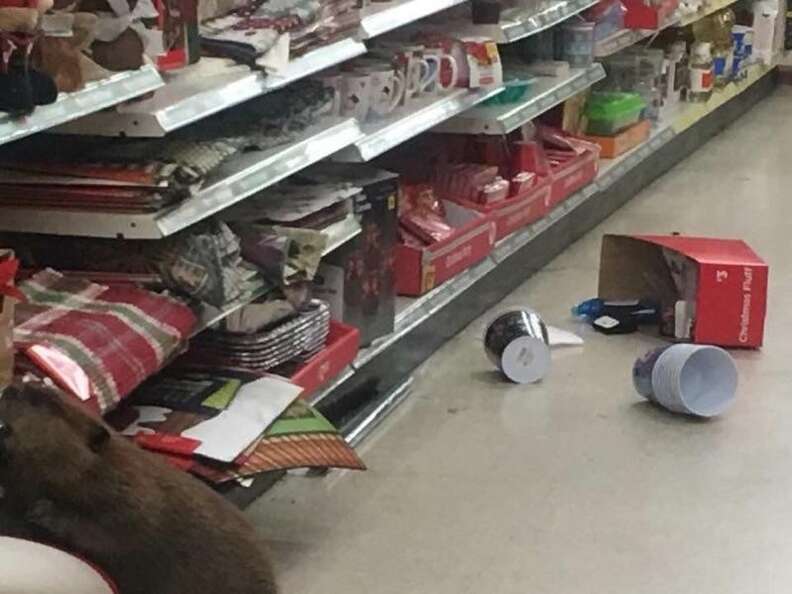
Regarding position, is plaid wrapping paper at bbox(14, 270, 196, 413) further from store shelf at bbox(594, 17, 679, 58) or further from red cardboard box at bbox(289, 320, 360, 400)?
store shelf at bbox(594, 17, 679, 58)

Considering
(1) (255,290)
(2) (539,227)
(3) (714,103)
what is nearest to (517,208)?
(2) (539,227)

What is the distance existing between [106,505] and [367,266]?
1580 mm

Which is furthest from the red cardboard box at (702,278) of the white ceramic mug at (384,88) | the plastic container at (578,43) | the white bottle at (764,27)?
the white bottle at (764,27)

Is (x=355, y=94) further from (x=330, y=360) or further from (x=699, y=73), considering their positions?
(x=699, y=73)

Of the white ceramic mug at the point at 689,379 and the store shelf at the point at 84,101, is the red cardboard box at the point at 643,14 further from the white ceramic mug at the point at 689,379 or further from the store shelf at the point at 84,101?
the store shelf at the point at 84,101

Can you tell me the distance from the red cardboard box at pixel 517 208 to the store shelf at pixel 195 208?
1.17 metres

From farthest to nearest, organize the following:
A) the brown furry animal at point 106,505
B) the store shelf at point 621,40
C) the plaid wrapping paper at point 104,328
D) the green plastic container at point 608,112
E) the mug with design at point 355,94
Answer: the green plastic container at point 608,112 → the store shelf at point 621,40 → the mug with design at point 355,94 → the plaid wrapping paper at point 104,328 → the brown furry animal at point 106,505

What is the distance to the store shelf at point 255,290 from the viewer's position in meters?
2.79

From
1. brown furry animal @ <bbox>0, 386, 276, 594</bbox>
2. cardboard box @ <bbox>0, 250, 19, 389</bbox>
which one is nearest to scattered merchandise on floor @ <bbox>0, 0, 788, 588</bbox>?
cardboard box @ <bbox>0, 250, 19, 389</bbox>

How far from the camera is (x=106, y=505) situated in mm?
2047

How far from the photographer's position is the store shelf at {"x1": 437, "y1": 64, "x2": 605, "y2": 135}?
434 centimetres

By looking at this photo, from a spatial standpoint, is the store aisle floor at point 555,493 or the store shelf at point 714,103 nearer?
the store aisle floor at point 555,493

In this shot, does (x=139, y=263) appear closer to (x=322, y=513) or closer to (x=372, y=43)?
(x=322, y=513)

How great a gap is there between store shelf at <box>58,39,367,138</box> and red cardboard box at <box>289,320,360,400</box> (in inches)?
23.6
